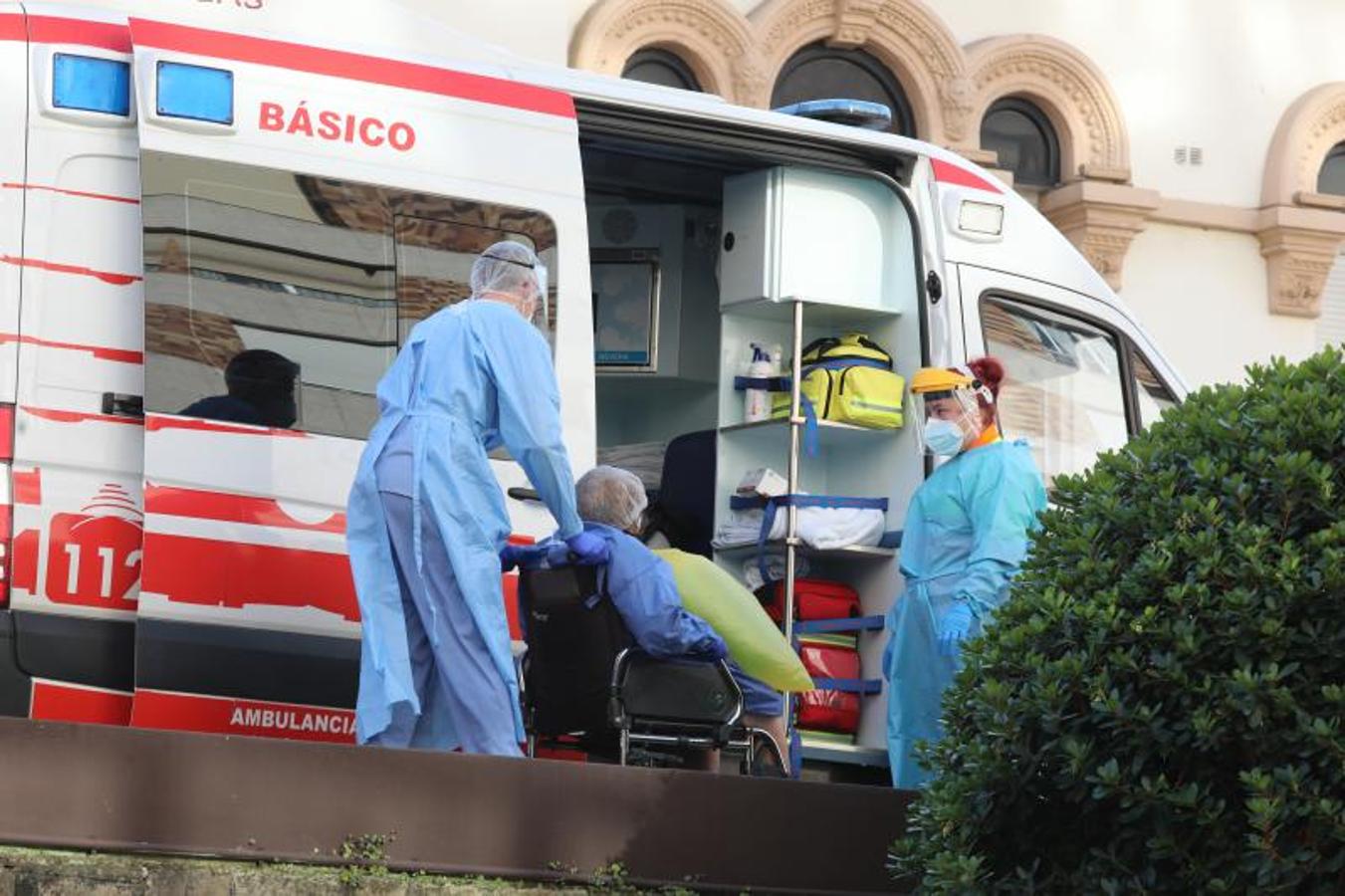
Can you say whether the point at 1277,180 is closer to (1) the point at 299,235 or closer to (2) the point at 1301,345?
(2) the point at 1301,345

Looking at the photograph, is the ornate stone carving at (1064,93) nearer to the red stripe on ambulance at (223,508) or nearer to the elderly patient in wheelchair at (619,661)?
the elderly patient in wheelchair at (619,661)

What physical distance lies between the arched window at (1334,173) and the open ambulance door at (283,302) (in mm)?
11424

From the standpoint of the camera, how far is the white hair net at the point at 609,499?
700 centimetres

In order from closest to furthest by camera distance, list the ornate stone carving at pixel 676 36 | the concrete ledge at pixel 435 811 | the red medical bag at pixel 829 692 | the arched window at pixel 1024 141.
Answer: the concrete ledge at pixel 435 811 < the red medical bag at pixel 829 692 < the ornate stone carving at pixel 676 36 < the arched window at pixel 1024 141

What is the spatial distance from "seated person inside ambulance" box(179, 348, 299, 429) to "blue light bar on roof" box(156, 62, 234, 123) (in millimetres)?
646

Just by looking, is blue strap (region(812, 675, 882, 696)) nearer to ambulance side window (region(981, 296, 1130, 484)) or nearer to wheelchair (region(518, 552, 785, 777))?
ambulance side window (region(981, 296, 1130, 484))

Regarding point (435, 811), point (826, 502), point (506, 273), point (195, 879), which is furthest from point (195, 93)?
point (826, 502)

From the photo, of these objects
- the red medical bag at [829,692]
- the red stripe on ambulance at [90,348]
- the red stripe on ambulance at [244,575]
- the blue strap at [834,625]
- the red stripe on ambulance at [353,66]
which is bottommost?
the red medical bag at [829,692]

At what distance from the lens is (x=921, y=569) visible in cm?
735

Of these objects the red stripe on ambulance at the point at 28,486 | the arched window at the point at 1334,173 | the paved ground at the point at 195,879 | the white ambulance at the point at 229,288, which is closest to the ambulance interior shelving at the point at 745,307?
the white ambulance at the point at 229,288

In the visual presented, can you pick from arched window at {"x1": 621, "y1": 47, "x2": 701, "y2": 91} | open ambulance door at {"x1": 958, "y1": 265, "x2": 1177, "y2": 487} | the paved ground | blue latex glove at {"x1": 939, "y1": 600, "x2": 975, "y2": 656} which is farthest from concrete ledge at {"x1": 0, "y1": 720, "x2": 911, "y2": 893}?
arched window at {"x1": 621, "y1": 47, "x2": 701, "y2": 91}

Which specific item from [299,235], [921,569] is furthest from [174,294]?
[921,569]

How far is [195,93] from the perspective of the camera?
6.73 metres

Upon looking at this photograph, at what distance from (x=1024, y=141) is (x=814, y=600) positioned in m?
8.88
